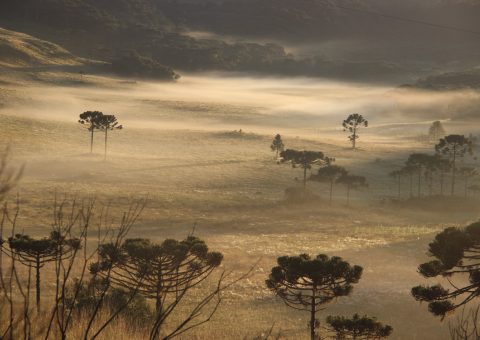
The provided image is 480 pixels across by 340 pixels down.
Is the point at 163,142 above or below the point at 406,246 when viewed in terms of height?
above

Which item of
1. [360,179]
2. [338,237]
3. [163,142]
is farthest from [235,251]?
[163,142]

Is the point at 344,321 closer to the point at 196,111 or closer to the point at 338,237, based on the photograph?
the point at 338,237

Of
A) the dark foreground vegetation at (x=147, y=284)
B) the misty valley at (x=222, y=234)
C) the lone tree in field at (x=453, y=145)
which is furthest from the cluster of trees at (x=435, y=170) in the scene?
the dark foreground vegetation at (x=147, y=284)

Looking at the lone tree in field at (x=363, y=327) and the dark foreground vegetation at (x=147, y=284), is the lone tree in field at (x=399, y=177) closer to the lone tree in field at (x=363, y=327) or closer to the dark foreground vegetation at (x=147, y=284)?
the dark foreground vegetation at (x=147, y=284)

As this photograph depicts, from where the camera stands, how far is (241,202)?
225ft

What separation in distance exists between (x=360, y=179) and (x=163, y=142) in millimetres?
47516

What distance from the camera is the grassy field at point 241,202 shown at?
31.8 m

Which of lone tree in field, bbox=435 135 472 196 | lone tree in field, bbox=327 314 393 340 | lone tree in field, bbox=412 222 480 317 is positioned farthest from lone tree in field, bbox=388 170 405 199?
lone tree in field, bbox=412 222 480 317

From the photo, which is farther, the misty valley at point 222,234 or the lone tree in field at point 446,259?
the lone tree in field at point 446,259

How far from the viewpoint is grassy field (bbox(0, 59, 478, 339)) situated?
31.8m

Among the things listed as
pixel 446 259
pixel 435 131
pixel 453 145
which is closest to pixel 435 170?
pixel 453 145

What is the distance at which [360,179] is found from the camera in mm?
81125

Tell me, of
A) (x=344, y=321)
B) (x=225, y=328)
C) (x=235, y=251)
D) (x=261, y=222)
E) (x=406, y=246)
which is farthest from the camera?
(x=261, y=222)

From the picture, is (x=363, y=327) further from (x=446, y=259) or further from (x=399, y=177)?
(x=399, y=177)
